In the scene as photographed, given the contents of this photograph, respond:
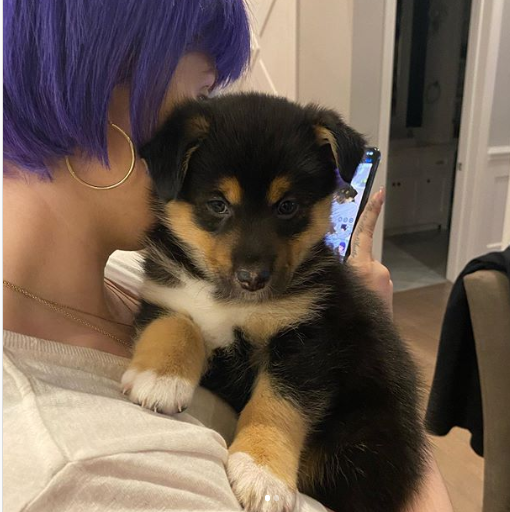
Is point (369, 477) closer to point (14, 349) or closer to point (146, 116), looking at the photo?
point (14, 349)

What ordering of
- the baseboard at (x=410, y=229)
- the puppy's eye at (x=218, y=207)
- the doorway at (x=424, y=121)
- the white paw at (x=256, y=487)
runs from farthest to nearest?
the baseboard at (x=410, y=229) → the doorway at (x=424, y=121) → the puppy's eye at (x=218, y=207) → the white paw at (x=256, y=487)

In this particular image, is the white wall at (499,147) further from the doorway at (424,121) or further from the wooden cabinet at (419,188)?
the wooden cabinet at (419,188)

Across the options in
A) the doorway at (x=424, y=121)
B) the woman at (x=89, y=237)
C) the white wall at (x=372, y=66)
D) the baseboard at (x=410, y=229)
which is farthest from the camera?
the baseboard at (x=410, y=229)

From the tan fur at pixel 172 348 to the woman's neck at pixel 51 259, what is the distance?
0.10 metres

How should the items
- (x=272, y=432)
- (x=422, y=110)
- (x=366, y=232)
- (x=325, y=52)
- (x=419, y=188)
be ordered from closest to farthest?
(x=272, y=432), (x=366, y=232), (x=325, y=52), (x=419, y=188), (x=422, y=110)

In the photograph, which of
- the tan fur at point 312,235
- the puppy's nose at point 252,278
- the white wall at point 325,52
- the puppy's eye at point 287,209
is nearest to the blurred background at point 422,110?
the white wall at point 325,52

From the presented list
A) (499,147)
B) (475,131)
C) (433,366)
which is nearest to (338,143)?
(433,366)

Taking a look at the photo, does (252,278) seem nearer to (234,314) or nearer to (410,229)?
Answer: (234,314)

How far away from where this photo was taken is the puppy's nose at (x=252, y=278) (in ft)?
3.82

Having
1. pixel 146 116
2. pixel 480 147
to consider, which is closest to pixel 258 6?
pixel 480 147

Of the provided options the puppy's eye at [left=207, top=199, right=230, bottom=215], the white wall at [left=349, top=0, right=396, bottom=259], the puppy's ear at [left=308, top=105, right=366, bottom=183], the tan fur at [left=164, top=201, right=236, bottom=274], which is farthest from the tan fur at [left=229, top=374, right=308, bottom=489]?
the white wall at [left=349, top=0, right=396, bottom=259]

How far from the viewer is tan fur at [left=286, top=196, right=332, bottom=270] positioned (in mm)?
1303

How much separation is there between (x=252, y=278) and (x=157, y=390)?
0.29 m

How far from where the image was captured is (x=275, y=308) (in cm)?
124
